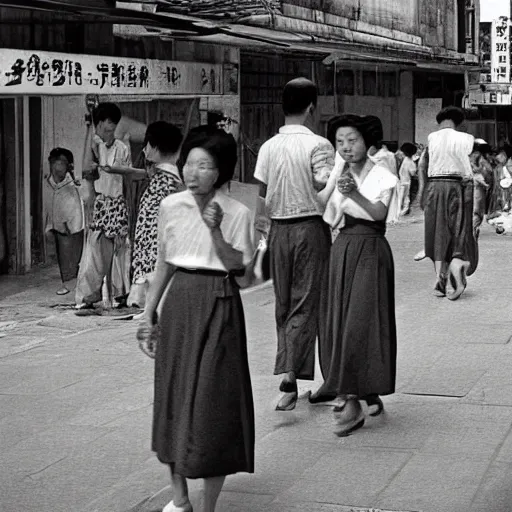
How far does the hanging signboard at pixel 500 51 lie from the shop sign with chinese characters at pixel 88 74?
55.3 ft

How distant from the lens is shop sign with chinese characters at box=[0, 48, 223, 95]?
11.0 meters

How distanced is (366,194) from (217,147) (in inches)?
66.9

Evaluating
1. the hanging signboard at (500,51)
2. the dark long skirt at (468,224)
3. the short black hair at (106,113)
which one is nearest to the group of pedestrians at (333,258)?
the short black hair at (106,113)

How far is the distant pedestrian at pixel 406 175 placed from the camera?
24.3 meters

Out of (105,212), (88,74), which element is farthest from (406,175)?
(105,212)

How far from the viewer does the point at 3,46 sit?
41.8ft

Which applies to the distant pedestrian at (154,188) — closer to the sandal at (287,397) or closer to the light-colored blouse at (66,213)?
the light-colored blouse at (66,213)

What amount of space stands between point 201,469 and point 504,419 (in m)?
2.49

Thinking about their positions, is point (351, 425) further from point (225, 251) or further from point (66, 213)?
point (66, 213)

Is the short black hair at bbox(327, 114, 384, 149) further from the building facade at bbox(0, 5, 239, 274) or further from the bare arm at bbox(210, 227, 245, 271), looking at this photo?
the building facade at bbox(0, 5, 239, 274)

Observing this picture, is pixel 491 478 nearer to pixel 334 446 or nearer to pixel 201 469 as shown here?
pixel 334 446

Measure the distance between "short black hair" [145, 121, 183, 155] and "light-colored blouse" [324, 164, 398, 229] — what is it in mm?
3088

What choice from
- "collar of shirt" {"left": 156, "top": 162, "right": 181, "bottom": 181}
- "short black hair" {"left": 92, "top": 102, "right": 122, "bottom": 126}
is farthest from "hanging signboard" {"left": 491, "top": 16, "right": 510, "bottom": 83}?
"collar of shirt" {"left": 156, "top": 162, "right": 181, "bottom": 181}

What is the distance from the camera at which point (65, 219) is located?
12641mm
